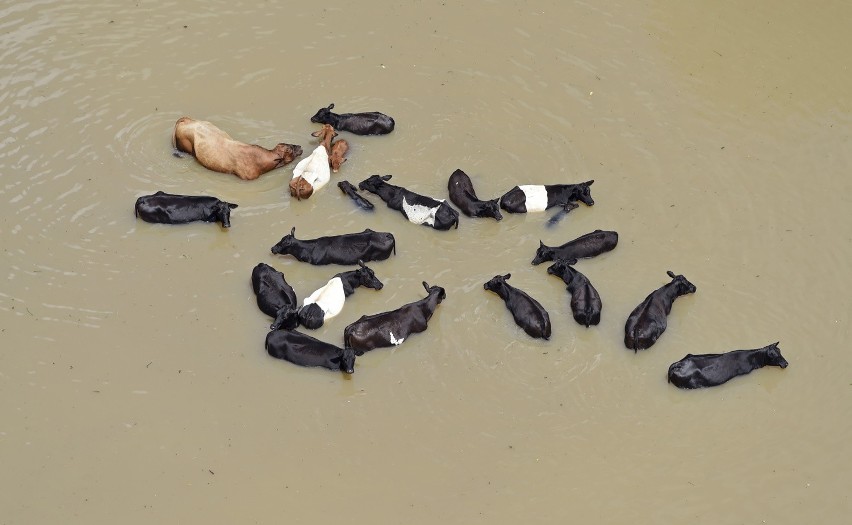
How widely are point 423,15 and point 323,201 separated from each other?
3.15m

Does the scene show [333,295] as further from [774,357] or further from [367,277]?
[774,357]

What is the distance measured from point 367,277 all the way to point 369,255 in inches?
12.5

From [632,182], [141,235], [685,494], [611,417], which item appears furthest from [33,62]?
[685,494]

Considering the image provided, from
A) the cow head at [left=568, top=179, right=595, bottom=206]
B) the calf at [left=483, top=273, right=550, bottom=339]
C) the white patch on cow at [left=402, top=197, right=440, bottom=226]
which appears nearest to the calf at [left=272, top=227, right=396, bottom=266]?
the white patch on cow at [left=402, top=197, right=440, bottom=226]

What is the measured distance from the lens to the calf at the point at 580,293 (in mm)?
8602

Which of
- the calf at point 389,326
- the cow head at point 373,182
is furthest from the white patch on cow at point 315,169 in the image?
the calf at point 389,326

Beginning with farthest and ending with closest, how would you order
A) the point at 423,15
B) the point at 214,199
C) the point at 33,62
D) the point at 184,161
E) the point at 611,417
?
the point at 423,15
the point at 33,62
the point at 184,161
the point at 214,199
the point at 611,417

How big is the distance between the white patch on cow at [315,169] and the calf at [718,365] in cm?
359

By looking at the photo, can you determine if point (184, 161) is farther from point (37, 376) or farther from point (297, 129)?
point (37, 376)

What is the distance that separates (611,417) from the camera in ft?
26.3

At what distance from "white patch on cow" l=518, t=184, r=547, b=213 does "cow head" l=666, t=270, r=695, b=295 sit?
4.45ft

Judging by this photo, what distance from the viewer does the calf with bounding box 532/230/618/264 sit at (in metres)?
9.16

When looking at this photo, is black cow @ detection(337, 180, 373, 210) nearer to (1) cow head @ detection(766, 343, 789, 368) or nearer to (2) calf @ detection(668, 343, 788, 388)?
(2) calf @ detection(668, 343, 788, 388)

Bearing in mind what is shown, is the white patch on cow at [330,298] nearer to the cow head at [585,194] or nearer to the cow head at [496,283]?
the cow head at [496,283]
